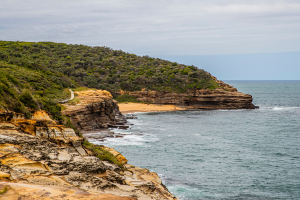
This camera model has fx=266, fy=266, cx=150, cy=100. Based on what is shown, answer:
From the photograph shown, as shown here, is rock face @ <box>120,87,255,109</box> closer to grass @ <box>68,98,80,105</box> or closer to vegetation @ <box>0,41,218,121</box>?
vegetation @ <box>0,41,218,121</box>

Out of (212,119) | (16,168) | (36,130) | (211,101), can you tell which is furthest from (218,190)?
(211,101)

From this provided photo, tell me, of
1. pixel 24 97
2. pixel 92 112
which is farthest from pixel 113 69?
pixel 24 97

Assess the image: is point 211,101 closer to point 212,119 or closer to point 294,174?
point 212,119

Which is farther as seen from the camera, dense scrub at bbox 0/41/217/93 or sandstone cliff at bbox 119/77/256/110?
dense scrub at bbox 0/41/217/93

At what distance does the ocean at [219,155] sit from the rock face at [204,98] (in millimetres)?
19411

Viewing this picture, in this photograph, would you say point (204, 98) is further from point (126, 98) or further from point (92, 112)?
point (92, 112)

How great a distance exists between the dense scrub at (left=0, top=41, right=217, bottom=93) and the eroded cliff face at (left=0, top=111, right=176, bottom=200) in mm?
53561

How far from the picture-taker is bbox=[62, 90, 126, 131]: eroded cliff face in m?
36.1

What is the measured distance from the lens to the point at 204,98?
70688 millimetres

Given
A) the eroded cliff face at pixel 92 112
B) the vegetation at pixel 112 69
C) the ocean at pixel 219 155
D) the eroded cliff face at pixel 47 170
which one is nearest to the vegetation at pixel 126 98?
the vegetation at pixel 112 69

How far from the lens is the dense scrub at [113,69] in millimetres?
72812

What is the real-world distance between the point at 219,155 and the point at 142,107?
132ft

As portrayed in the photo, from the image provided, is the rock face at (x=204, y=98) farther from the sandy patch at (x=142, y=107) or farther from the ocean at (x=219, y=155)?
the ocean at (x=219, y=155)

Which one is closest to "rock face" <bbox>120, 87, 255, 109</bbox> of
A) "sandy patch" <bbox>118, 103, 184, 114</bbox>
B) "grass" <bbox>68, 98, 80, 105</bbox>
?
"sandy patch" <bbox>118, 103, 184, 114</bbox>
